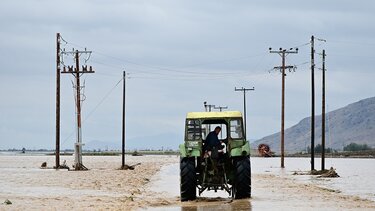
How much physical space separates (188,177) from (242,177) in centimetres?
170

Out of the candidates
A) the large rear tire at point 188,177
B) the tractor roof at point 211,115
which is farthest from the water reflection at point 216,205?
the tractor roof at point 211,115

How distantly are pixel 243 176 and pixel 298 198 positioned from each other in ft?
12.0

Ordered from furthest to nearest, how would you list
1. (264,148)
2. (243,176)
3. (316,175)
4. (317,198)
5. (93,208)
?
(264,148)
(316,175)
(317,198)
(243,176)
(93,208)

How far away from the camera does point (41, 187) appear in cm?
3628

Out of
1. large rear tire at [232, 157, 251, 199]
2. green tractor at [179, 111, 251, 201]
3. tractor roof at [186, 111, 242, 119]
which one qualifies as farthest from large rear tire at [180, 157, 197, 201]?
tractor roof at [186, 111, 242, 119]

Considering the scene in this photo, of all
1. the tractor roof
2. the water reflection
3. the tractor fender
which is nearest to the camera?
the water reflection

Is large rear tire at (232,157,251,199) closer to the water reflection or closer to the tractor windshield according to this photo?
the water reflection

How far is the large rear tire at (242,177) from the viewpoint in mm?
26625

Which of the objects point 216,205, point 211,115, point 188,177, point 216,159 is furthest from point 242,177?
point 211,115

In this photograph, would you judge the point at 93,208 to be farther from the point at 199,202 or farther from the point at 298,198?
the point at 298,198

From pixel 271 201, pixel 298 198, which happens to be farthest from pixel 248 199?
pixel 298 198

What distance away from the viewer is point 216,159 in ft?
88.7

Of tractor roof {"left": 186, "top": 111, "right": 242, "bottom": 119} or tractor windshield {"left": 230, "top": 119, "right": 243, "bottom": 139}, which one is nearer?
tractor windshield {"left": 230, "top": 119, "right": 243, "bottom": 139}

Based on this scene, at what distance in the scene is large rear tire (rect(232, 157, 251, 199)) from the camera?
26625mm
